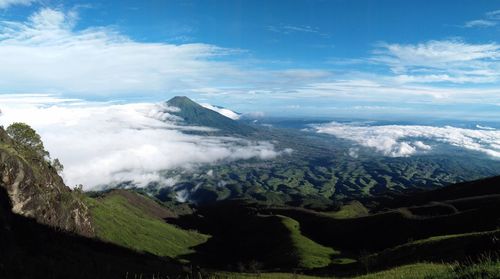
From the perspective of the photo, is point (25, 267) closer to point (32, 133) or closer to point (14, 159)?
point (14, 159)

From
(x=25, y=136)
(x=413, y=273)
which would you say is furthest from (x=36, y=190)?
(x=413, y=273)

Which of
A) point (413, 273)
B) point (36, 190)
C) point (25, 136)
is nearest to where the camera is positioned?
point (413, 273)

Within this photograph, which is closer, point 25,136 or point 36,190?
point 36,190

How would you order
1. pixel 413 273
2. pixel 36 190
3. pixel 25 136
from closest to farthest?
pixel 413 273, pixel 36 190, pixel 25 136

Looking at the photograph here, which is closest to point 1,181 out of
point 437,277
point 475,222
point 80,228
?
point 80,228

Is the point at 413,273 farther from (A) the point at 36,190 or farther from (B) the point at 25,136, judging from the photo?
(B) the point at 25,136

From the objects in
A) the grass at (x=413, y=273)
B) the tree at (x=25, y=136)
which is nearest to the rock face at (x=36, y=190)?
the tree at (x=25, y=136)

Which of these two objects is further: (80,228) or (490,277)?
(80,228)
